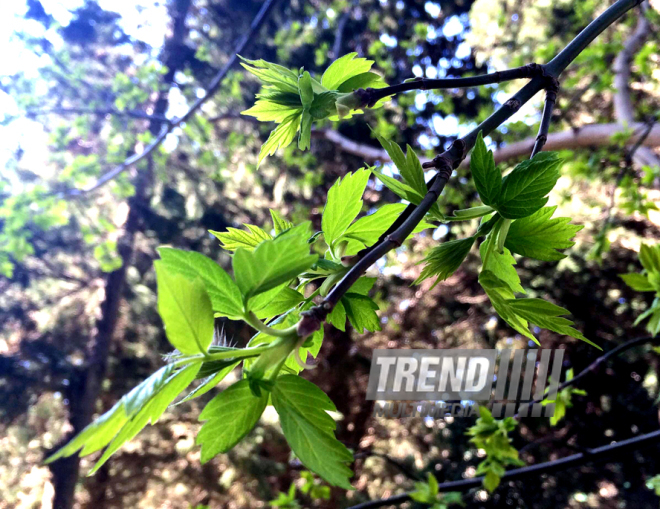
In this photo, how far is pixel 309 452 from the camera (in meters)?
0.26

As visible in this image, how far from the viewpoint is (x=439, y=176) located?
0.89 ft

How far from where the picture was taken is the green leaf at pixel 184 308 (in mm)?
229

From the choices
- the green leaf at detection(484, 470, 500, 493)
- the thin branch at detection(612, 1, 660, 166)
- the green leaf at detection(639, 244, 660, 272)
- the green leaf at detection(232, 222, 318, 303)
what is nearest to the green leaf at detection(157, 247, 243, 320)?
the green leaf at detection(232, 222, 318, 303)

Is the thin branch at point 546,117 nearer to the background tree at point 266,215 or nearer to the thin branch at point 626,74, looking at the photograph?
the background tree at point 266,215

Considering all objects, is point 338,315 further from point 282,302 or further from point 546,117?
point 546,117

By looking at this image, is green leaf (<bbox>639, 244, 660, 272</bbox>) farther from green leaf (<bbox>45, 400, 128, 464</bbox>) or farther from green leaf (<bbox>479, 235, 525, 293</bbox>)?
green leaf (<bbox>45, 400, 128, 464</bbox>)

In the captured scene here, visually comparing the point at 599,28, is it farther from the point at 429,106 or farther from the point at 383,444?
the point at 383,444

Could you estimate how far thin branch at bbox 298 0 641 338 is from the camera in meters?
0.22

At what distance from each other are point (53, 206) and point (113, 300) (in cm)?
282

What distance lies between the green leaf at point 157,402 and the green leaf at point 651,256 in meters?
0.92

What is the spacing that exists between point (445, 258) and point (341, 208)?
3.7 inches

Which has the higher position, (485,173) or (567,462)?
(485,173)

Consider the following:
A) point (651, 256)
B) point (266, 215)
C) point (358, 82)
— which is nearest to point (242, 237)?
point (358, 82)

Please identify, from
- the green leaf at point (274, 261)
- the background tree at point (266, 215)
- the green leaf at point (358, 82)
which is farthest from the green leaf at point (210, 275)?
the background tree at point (266, 215)
